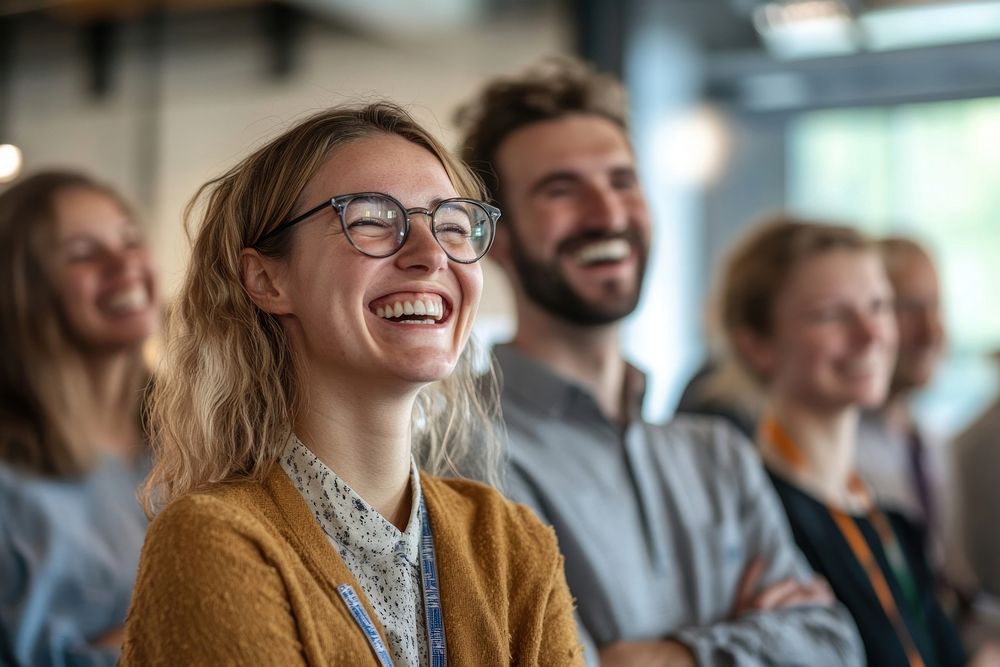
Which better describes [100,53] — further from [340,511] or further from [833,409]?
[340,511]

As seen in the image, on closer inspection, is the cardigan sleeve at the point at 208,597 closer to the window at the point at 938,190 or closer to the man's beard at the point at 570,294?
the man's beard at the point at 570,294

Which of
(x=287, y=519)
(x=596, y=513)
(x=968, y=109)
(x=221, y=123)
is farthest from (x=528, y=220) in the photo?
(x=968, y=109)

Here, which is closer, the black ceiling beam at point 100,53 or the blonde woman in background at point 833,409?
the blonde woman in background at point 833,409

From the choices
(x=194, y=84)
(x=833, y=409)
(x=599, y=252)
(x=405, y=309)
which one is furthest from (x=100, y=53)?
(x=405, y=309)

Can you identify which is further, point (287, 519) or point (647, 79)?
point (647, 79)

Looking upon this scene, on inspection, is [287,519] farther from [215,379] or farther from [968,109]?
[968,109]

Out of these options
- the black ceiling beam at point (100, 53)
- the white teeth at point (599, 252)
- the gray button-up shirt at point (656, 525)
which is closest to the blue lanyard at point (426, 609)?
the gray button-up shirt at point (656, 525)

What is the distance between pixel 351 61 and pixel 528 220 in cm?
358

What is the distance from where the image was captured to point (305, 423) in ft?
4.04

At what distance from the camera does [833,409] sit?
249cm

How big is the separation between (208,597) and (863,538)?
171cm

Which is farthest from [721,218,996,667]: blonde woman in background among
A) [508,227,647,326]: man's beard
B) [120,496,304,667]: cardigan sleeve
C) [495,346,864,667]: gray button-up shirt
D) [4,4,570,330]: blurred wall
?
[4,4,570,330]: blurred wall

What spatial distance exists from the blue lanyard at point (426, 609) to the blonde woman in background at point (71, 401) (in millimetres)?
1120

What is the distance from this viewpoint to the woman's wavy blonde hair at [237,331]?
1220 mm
